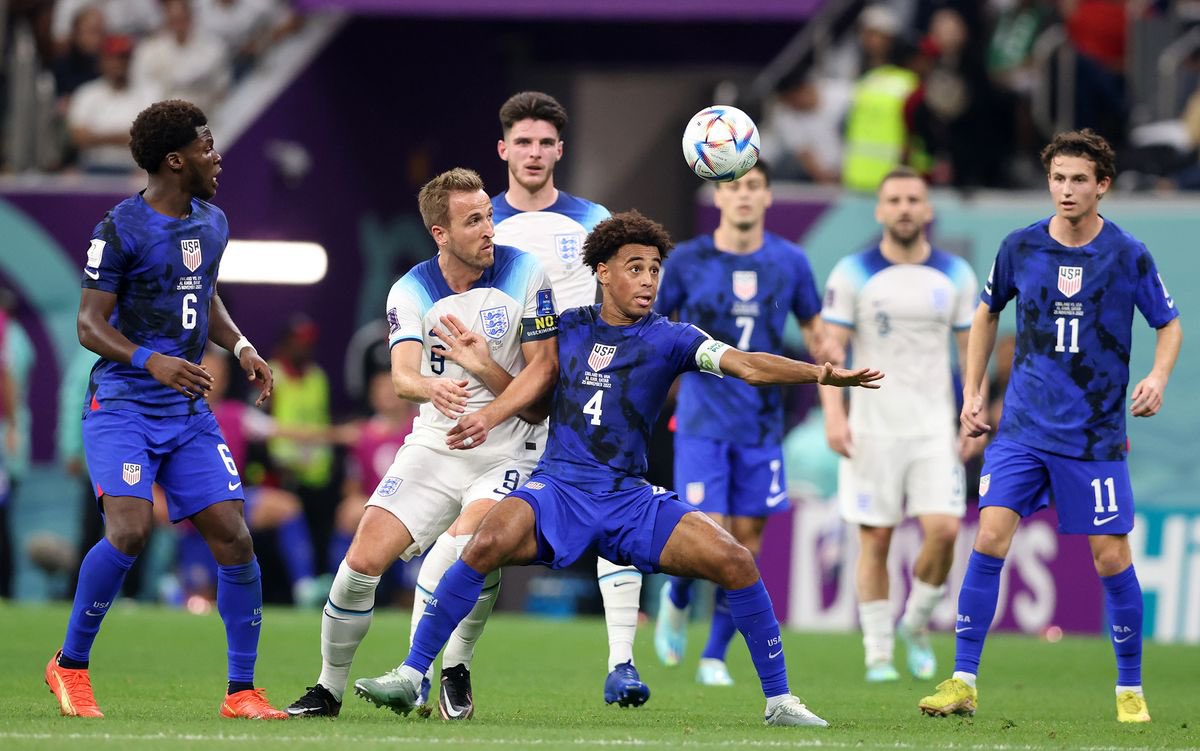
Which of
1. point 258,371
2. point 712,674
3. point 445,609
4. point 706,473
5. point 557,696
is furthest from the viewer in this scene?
point 706,473

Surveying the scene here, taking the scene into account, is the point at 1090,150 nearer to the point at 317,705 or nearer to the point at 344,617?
the point at 344,617

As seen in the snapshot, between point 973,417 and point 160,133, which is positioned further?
point 973,417

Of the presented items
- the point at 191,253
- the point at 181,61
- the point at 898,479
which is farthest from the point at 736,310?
the point at 181,61

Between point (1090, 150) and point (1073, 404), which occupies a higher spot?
point (1090, 150)

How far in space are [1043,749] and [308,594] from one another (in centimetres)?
1019

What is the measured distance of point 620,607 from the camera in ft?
28.7

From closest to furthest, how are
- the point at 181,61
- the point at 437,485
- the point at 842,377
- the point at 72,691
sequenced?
the point at 842,377 < the point at 72,691 < the point at 437,485 < the point at 181,61

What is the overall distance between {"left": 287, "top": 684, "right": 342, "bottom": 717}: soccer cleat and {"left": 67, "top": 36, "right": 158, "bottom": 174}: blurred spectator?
11.0 m

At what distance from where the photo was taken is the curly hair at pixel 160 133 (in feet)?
26.1

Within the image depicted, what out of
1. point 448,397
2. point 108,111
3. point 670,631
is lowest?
point 670,631

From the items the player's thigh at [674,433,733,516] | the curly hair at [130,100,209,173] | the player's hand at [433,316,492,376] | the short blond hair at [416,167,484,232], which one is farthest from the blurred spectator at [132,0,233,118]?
the player's hand at [433,316,492,376]

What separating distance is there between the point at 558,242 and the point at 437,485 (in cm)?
163

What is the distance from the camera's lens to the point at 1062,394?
856 centimetres

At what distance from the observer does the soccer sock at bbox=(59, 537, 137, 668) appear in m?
7.82
